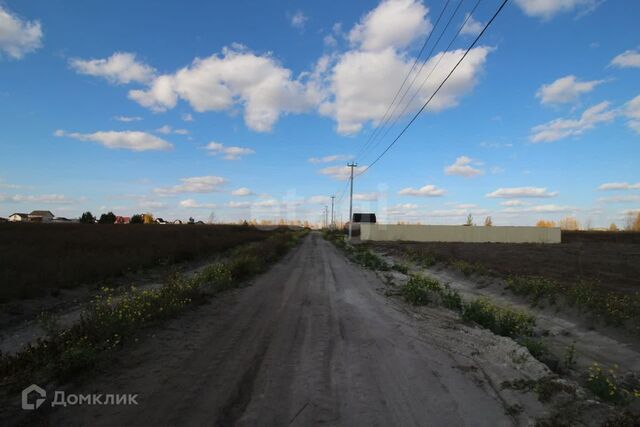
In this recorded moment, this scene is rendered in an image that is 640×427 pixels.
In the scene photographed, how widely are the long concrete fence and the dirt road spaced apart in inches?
1911

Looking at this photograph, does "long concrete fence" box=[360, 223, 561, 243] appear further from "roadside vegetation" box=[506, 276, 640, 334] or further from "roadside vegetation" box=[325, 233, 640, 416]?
"roadside vegetation" box=[506, 276, 640, 334]

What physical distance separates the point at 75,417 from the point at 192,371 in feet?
5.17

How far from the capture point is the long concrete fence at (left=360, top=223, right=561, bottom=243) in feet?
176

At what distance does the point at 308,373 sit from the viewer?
217 inches

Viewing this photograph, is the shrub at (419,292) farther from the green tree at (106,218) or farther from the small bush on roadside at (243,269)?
the green tree at (106,218)

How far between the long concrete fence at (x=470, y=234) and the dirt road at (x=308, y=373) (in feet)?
159

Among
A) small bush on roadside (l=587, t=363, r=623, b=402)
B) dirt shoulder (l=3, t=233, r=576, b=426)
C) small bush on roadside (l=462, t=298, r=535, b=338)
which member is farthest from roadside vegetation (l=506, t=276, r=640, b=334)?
small bush on roadside (l=587, t=363, r=623, b=402)

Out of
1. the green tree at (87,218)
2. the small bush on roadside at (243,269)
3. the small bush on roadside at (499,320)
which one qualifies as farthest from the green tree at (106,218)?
the small bush on roadside at (499,320)

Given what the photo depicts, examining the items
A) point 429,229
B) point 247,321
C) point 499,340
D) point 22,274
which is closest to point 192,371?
point 247,321

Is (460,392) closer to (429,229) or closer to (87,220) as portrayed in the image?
(429,229)

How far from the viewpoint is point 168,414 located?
4.11 m

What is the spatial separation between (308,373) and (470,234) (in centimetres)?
5408

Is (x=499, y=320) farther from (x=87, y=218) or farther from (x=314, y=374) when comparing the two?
(x=87, y=218)

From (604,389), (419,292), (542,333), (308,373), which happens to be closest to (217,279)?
A: (419,292)
